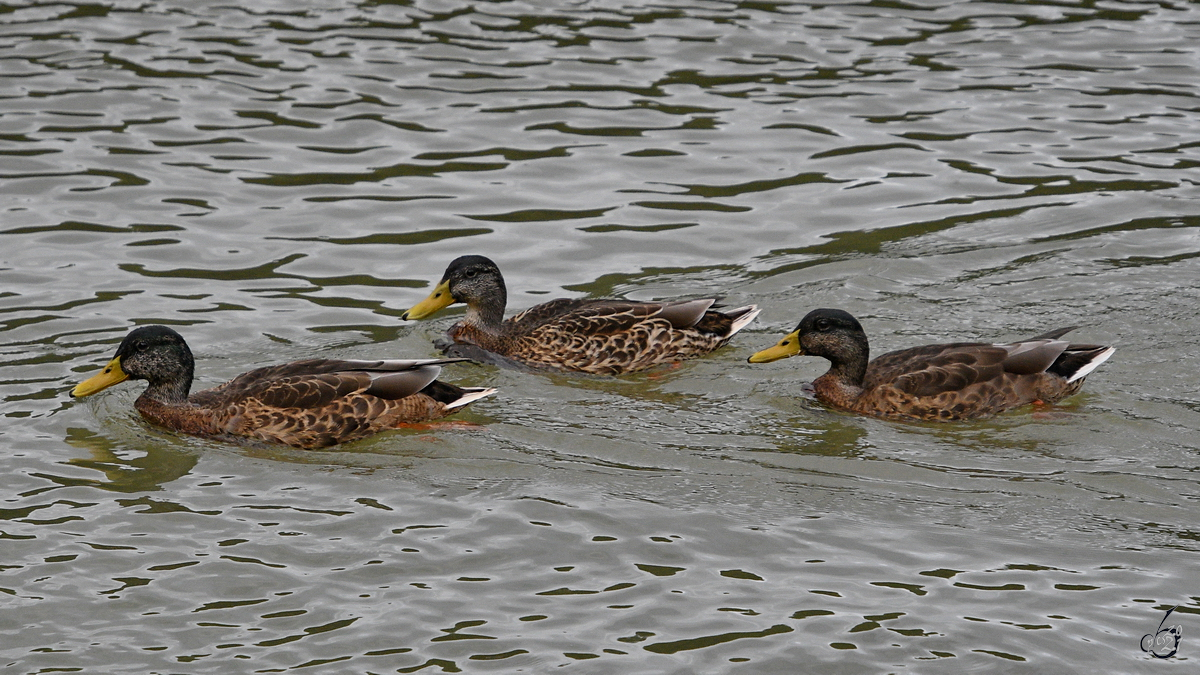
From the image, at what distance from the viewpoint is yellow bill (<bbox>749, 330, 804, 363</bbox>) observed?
34.1ft

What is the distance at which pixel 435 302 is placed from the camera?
38.0 ft

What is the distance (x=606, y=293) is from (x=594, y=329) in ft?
4.40

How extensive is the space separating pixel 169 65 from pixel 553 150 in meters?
4.74

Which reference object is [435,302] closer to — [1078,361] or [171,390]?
[171,390]

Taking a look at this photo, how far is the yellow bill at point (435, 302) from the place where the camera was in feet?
37.9

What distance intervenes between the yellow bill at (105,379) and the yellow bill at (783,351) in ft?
13.7

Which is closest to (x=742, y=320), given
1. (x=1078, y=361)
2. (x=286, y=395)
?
(x=1078, y=361)

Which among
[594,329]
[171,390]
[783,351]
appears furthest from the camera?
[594,329]

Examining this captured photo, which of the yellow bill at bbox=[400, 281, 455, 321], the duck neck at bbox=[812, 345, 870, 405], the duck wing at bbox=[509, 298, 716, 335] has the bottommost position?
the duck neck at bbox=[812, 345, 870, 405]

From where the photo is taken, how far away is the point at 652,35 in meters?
18.1

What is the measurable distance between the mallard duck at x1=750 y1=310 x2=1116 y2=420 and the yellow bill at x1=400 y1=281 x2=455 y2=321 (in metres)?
2.85

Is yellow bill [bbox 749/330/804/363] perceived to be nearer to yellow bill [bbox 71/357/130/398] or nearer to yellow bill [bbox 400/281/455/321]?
yellow bill [bbox 400/281/455/321]

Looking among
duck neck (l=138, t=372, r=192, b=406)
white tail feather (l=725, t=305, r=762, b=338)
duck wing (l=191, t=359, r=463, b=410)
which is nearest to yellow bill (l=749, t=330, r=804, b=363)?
white tail feather (l=725, t=305, r=762, b=338)

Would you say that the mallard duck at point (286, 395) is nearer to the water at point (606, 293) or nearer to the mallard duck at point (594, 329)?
the water at point (606, 293)
